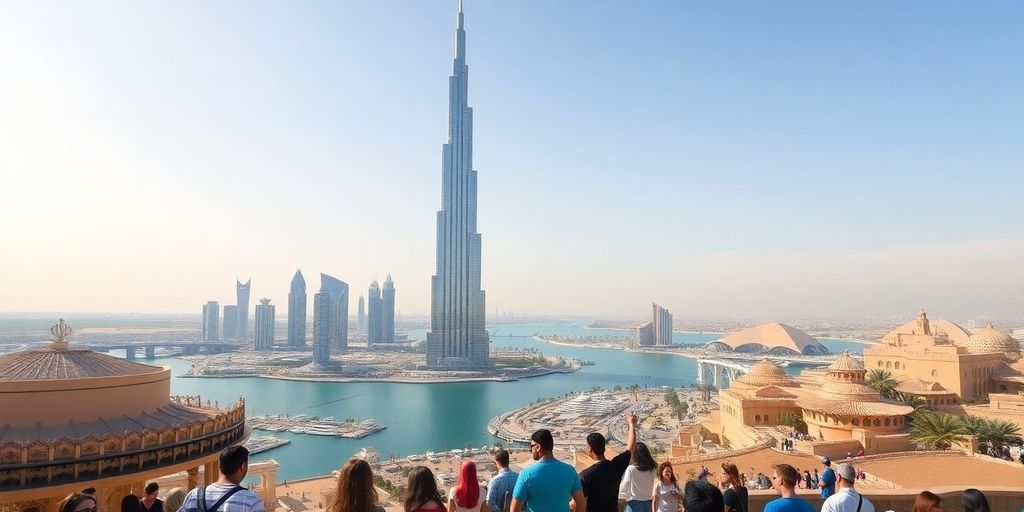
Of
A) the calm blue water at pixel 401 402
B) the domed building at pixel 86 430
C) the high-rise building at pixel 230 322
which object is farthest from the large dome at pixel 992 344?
the high-rise building at pixel 230 322

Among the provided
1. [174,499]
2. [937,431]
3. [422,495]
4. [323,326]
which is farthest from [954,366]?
[323,326]

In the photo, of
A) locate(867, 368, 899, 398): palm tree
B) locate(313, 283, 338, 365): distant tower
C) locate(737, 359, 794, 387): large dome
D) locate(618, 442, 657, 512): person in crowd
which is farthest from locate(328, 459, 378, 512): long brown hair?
locate(313, 283, 338, 365): distant tower

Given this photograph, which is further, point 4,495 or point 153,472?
point 153,472

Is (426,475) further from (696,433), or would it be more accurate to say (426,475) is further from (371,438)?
(371,438)

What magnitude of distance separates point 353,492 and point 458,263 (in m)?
113

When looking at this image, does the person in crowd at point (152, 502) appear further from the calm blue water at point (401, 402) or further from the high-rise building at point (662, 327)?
the high-rise building at point (662, 327)

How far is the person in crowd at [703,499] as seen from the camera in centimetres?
432

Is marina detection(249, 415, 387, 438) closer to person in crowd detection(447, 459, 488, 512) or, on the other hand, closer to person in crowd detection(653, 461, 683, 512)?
person in crowd detection(653, 461, 683, 512)

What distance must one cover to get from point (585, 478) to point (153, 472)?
8.30 m

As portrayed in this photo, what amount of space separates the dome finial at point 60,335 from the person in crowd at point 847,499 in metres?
12.5

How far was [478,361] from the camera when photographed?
111 metres

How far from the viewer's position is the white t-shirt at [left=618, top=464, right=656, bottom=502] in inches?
224

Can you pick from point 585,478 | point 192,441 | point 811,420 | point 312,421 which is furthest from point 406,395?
point 585,478

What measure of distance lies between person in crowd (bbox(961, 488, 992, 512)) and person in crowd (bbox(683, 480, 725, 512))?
1.87 meters
